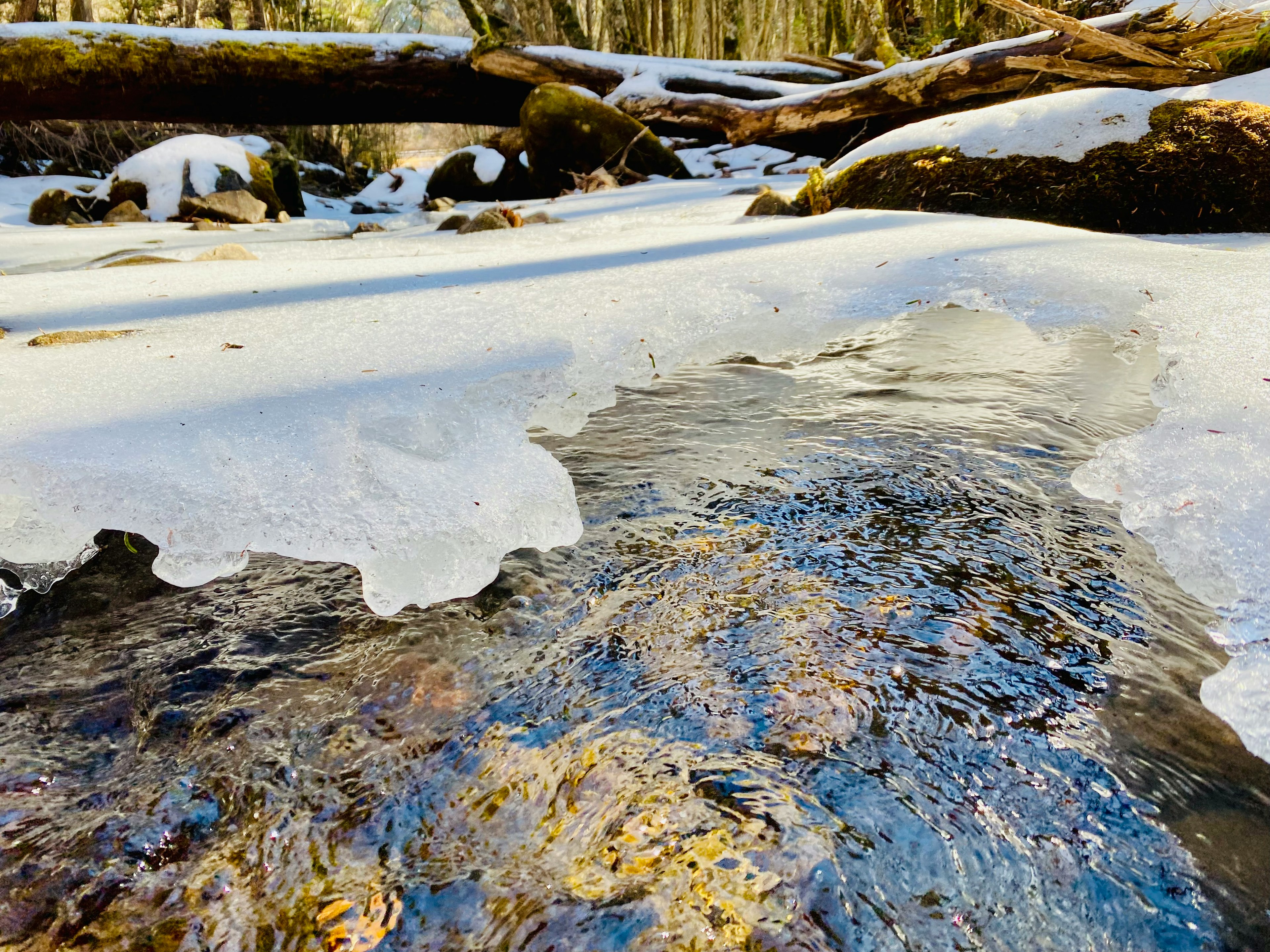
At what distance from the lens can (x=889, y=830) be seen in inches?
41.4

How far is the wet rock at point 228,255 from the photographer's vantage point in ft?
13.3

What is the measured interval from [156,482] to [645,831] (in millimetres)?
1057

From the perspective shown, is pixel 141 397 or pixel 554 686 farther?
pixel 141 397

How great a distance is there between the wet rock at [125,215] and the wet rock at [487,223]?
449cm

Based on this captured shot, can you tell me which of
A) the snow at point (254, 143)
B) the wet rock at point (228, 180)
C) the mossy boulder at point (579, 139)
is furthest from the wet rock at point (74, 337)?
the snow at point (254, 143)

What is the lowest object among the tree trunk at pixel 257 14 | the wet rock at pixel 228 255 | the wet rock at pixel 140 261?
the wet rock at pixel 140 261

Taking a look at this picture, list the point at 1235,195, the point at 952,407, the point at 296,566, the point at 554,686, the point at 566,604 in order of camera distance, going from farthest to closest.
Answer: the point at 1235,195 → the point at 952,407 → the point at 296,566 → the point at 566,604 → the point at 554,686

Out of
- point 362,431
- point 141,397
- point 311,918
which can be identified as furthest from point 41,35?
point 311,918

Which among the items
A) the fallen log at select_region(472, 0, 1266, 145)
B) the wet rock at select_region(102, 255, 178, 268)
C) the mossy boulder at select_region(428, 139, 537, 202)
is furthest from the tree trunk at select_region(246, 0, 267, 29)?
the wet rock at select_region(102, 255, 178, 268)

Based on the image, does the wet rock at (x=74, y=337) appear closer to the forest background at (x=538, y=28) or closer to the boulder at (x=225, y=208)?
the boulder at (x=225, y=208)

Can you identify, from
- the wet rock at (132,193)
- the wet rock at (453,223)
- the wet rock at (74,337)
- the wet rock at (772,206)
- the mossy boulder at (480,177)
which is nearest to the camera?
the wet rock at (74,337)

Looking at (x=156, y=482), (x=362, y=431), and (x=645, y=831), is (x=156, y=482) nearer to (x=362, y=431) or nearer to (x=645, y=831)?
(x=362, y=431)

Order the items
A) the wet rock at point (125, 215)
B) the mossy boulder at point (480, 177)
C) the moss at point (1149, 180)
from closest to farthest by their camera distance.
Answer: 1. the moss at point (1149, 180)
2. the wet rock at point (125, 215)
3. the mossy boulder at point (480, 177)

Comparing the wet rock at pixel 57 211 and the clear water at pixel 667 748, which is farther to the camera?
the wet rock at pixel 57 211
